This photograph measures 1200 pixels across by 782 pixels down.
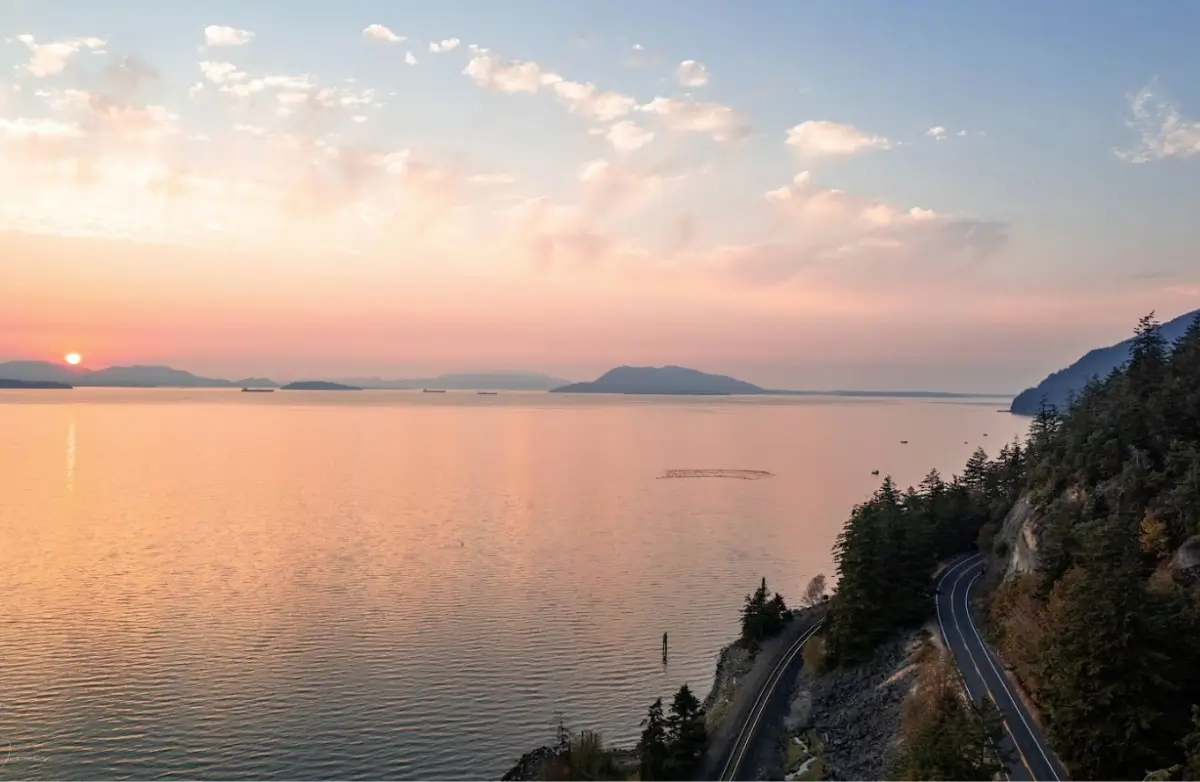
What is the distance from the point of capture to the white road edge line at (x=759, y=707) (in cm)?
4897

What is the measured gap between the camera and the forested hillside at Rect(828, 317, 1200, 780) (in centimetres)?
3788

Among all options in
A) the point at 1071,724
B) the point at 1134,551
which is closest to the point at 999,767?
the point at 1071,724

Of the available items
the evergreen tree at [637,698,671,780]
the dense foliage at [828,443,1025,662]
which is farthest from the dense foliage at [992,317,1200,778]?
the evergreen tree at [637,698,671,780]

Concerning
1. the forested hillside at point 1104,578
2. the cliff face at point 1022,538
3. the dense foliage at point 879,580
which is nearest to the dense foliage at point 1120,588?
the forested hillside at point 1104,578

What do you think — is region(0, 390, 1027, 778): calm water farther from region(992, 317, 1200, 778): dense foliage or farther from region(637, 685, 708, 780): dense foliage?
region(992, 317, 1200, 778): dense foliage

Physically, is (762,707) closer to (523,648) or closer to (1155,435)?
(523,648)

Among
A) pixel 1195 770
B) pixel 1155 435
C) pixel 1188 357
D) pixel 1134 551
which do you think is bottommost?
pixel 1195 770

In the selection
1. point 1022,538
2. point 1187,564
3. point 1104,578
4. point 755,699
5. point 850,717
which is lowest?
point 755,699

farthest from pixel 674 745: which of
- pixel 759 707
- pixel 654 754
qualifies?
pixel 759 707

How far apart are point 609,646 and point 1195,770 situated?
4688 centimetres

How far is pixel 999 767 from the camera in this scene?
36.9 metres

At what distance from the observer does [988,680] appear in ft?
165

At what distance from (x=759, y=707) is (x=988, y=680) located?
16.2 metres

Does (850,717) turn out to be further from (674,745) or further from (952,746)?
(952,746)
